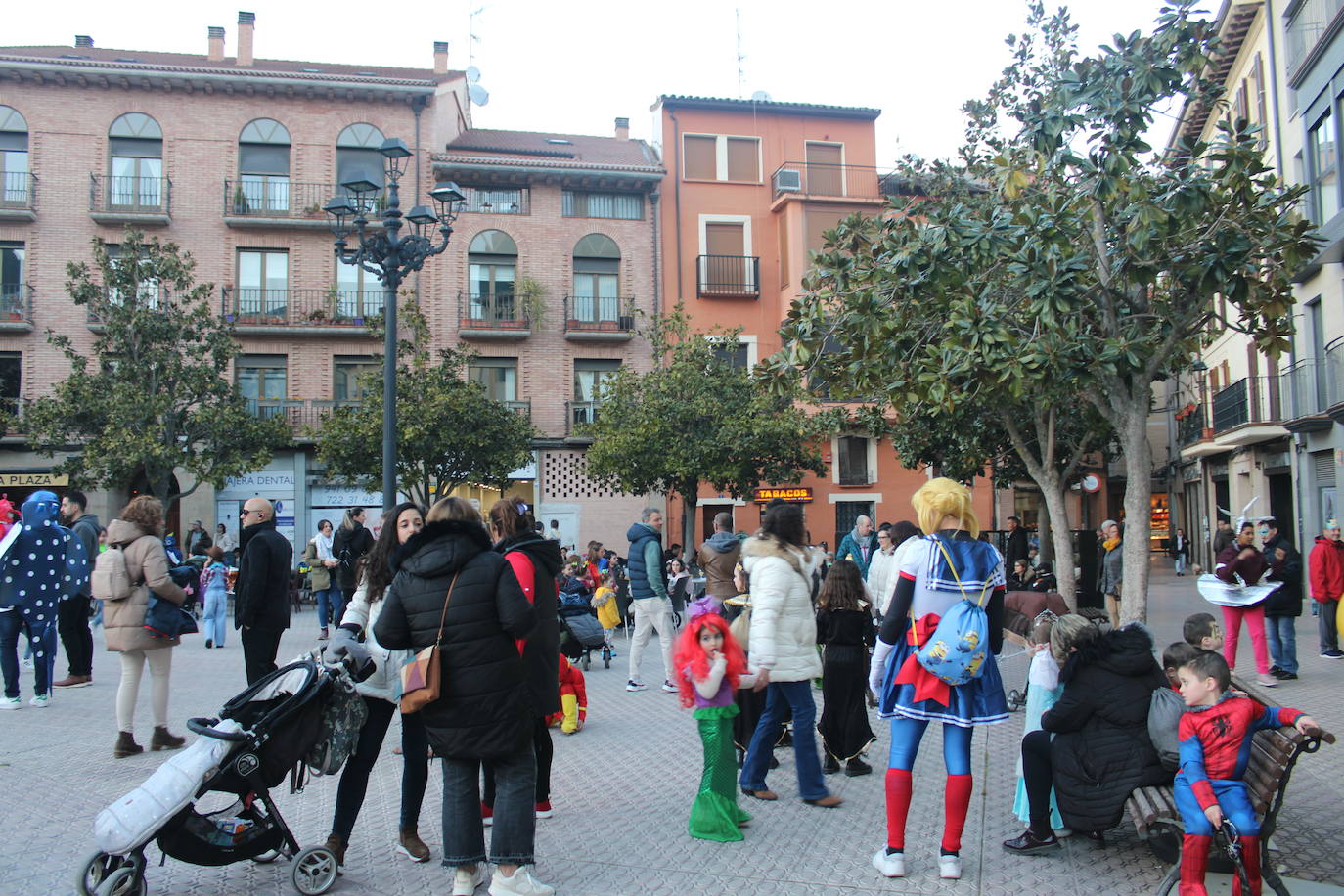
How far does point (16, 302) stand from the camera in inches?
1112

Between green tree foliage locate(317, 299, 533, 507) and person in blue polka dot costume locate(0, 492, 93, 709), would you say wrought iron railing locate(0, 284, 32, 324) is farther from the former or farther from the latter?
person in blue polka dot costume locate(0, 492, 93, 709)

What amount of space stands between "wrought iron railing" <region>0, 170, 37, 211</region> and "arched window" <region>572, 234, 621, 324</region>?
47.6 feet

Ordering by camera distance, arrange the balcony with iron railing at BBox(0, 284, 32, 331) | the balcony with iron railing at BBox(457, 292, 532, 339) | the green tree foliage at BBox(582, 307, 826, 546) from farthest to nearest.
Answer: the balcony with iron railing at BBox(457, 292, 532, 339) < the balcony with iron railing at BBox(0, 284, 32, 331) < the green tree foliage at BBox(582, 307, 826, 546)

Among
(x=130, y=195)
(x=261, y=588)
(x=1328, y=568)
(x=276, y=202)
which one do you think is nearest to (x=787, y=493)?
(x=276, y=202)

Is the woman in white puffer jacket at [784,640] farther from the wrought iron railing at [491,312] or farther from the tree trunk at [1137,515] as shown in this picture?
the wrought iron railing at [491,312]

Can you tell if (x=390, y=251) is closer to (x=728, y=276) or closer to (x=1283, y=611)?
(x=1283, y=611)

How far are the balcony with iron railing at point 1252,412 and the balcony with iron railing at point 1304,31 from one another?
6355 millimetres

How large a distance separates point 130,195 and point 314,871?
2894cm

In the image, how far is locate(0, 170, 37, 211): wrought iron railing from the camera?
28.5 meters

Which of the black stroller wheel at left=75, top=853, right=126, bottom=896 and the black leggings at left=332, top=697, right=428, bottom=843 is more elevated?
the black leggings at left=332, top=697, right=428, bottom=843

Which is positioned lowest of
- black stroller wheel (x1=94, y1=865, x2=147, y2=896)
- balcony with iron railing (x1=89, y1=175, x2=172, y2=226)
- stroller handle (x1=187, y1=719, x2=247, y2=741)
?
black stroller wheel (x1=94, y1=865, x2=147, y2=896)

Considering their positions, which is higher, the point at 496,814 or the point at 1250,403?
the point at 1250,403

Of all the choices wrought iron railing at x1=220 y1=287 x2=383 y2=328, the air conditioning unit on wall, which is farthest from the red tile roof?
the air conditioning unit on wall

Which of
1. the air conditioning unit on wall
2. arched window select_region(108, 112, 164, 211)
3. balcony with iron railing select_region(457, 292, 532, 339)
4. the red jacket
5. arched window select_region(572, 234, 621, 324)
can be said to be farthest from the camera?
the air conditioning unit on wall
